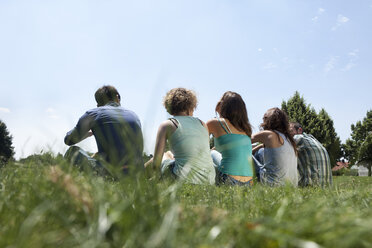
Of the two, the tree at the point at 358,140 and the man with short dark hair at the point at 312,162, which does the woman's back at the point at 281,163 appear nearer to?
the man with short dark hair at the point at 312,162

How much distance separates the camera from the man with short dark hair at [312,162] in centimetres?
584

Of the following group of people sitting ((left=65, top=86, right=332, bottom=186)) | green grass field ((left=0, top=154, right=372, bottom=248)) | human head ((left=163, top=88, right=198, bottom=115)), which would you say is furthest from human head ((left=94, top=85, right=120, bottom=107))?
green grass field ((left=0, top=154, right=372, bottom=248))

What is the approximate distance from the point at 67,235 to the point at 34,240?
154mm

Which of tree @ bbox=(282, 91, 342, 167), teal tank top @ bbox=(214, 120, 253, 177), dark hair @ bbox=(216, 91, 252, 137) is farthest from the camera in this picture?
tree @ bbox=(282, 91, 342, 167)

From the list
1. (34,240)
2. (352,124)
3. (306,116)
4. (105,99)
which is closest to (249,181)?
(105,99)

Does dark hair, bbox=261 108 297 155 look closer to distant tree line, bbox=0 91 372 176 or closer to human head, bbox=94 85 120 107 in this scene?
human head, bbox=94 85 120 107

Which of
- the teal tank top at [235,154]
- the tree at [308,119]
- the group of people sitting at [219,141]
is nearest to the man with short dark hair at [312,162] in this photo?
the group of people sitting at [219,141]

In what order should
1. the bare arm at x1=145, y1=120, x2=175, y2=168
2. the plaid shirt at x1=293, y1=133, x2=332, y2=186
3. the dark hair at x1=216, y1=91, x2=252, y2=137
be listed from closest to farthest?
the bare arm at x1=145, y1=120, x2=175, y2=168 → the dark hair at x1=216, y1=91, x2=252, y2=137 → the plaid shirt at x1=293, y1=133, x2=332, y2=186

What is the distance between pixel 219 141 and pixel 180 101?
3.30ft

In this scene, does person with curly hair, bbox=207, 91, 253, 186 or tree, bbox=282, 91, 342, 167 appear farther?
tree, bbox=282, 91, 342, 167

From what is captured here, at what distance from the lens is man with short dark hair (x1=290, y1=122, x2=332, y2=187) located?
5840 mm

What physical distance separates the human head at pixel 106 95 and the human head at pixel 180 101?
0.94 metres

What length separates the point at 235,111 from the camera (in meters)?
5.26

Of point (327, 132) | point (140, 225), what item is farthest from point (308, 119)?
point (140, 225)
